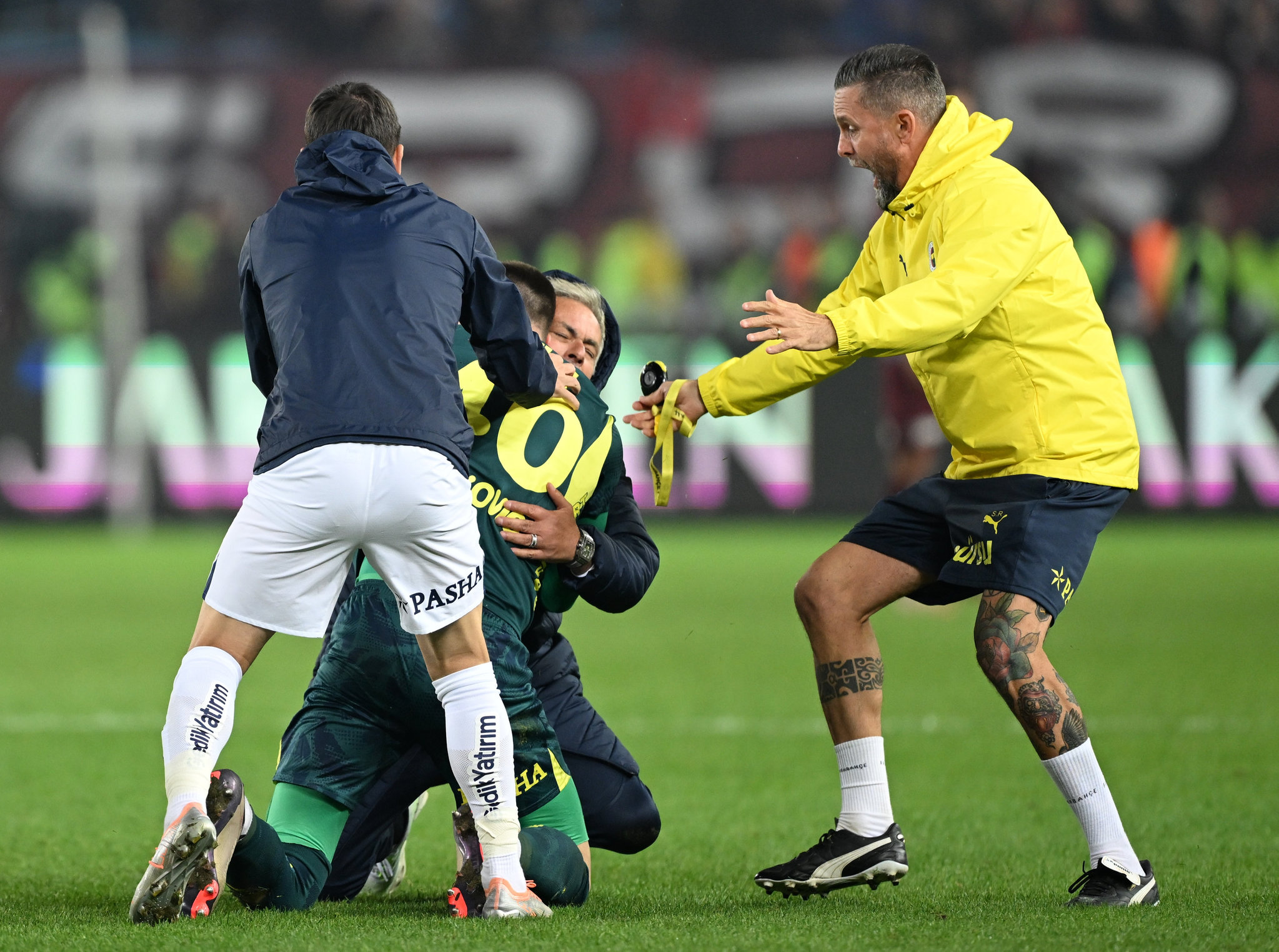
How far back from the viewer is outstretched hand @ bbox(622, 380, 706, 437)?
4484 mm

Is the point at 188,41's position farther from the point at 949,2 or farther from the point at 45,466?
the point at 949,2

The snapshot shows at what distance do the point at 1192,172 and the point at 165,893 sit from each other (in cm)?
1781

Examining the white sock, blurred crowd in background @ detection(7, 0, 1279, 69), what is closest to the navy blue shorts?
the white sock

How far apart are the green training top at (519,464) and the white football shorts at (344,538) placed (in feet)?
1.14

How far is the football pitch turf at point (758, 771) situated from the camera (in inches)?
136

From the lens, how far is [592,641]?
9875mm

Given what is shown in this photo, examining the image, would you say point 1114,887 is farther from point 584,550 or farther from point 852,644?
point 584,550

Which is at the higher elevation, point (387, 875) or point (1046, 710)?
point (1046, 710)

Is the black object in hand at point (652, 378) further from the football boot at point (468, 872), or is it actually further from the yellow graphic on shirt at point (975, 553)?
the football boot at point (468, 872)

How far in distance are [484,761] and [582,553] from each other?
62 cm

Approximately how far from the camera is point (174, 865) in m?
3.29

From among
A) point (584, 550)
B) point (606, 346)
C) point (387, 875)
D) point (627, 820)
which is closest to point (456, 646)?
point (584, 550)

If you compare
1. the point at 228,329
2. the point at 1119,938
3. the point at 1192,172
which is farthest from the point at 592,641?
the point at 1192,172

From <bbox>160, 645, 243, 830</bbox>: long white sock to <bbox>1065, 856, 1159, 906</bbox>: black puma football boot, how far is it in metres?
1.88
